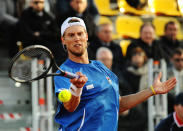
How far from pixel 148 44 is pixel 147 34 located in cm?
21

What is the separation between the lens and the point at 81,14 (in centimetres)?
820

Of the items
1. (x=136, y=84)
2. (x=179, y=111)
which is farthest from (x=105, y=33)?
(x=179, y=111)

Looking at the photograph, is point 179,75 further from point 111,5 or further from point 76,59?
point 76,59

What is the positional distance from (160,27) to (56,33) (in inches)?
180

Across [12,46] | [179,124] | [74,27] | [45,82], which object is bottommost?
[179,124]

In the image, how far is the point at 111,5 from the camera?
11039 millimetres

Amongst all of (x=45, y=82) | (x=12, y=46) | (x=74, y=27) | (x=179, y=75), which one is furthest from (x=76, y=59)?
(x=179, y=75)

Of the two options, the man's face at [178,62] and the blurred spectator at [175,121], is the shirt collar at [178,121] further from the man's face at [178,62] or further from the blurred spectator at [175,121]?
the man's face at [178,62]

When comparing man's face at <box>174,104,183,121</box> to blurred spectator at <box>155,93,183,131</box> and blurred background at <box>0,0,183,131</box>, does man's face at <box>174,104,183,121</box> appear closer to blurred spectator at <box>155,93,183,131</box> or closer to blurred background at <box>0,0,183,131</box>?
blurred spectator at <box>155,93,183,131</box>

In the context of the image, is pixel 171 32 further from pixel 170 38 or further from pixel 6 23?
pixel 6 23

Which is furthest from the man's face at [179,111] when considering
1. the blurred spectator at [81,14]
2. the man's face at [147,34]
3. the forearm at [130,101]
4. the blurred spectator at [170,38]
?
the forearm at [130,101]

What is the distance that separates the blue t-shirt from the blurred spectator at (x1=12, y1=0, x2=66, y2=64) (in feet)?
11.2

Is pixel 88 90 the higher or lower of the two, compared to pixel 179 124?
higher

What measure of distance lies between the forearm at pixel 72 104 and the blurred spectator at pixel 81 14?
4319 mm
